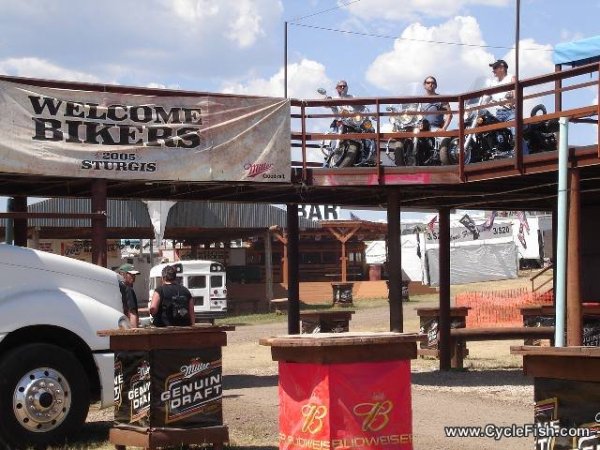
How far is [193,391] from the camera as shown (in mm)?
9023

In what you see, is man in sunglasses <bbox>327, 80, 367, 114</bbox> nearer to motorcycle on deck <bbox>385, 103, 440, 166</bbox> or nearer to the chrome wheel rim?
motorcycle on deck <bbox>385, 103, 440, 166</bbox>

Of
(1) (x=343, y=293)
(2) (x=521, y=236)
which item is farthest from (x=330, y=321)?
(2) (x=521, y=236)

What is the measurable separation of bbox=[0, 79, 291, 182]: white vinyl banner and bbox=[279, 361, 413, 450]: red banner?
7.99 meters

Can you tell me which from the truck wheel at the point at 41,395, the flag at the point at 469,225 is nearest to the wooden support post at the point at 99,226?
the truck wheel at the point at 41,395

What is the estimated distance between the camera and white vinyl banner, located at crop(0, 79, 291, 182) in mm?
14297

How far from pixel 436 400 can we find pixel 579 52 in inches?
229

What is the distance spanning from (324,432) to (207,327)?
235 centimetres

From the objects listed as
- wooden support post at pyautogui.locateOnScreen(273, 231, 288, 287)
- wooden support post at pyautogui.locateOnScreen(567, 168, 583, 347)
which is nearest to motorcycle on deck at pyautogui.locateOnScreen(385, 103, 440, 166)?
wooden support post at pyautogui.locateOnScreen(567, 168, 583, 347)

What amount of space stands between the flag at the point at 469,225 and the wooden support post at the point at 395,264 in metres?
37.0

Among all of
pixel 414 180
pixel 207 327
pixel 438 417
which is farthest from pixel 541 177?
pixel 207 327

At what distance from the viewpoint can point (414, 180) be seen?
15758 mm

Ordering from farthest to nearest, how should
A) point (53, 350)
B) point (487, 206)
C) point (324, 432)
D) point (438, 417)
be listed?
1. point (487, 206)
2. point (438, 417)
3. point (53, 350)
4. point (324, 432)

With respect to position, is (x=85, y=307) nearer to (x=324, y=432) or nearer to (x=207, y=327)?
(x=207, y=327)

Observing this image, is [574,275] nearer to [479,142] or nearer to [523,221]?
[479,142]
